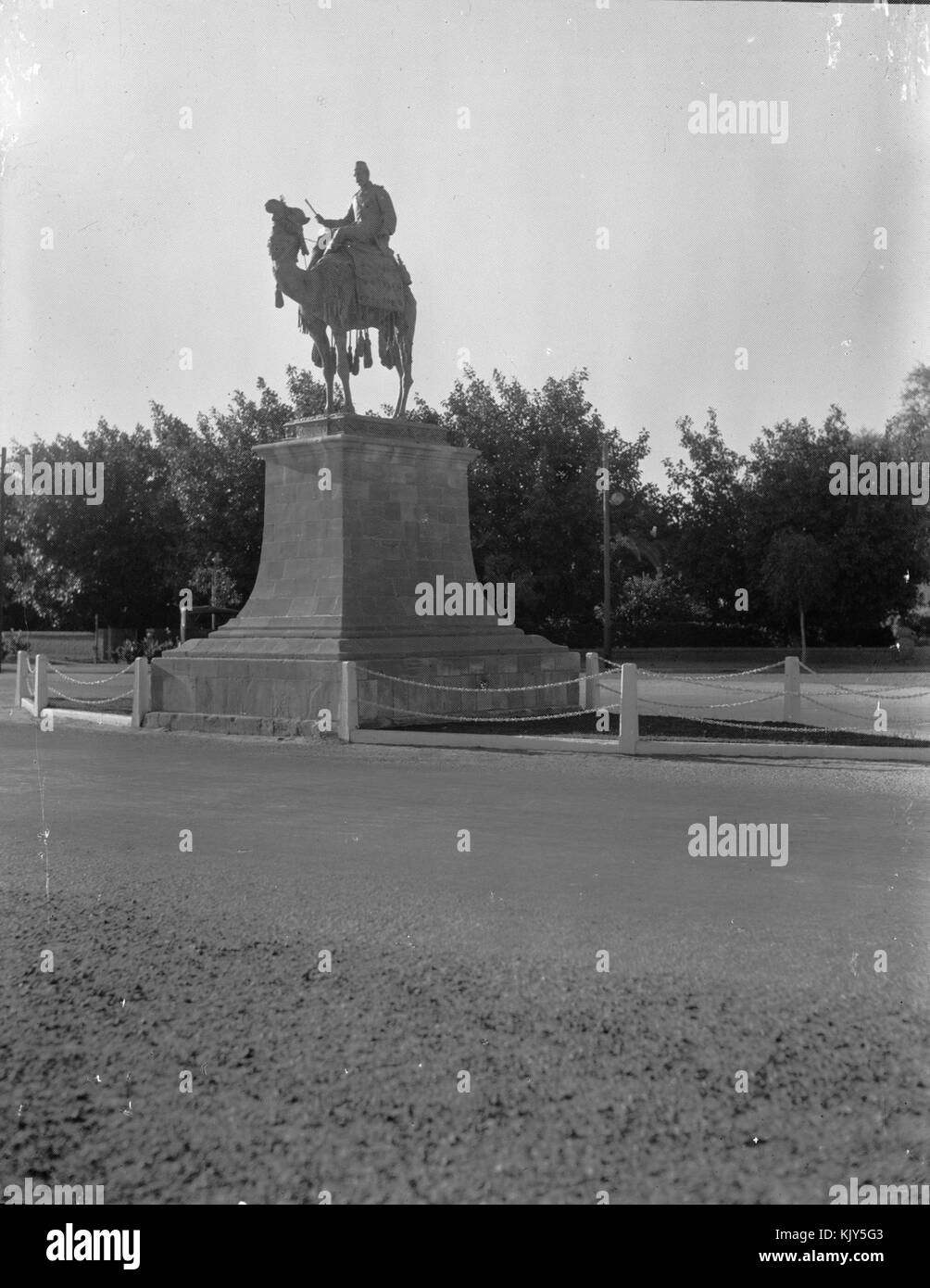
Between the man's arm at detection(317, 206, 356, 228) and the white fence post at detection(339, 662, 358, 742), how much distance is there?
7.29 metres

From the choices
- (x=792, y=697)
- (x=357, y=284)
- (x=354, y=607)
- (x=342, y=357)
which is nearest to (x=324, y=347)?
(x=342, y=357)

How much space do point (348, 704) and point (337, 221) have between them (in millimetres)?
7858

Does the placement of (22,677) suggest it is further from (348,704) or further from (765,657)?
(765,657)

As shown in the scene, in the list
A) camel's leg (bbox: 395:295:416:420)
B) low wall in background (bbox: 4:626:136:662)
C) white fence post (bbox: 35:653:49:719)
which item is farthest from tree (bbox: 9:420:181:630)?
camel's leg (bbox: 395:295:416:420)

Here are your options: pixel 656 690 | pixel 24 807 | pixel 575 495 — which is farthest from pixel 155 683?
pixel 575 495

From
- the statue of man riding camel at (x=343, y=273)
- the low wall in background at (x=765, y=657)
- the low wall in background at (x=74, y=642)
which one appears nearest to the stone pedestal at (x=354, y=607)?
the statue of man riding camel at (x=343, y=273)

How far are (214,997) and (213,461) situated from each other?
4014cm

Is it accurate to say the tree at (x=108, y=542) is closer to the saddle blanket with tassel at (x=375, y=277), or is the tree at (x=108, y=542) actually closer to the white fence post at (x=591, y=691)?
the saddle blanket with tassel at (x=375, y=277)

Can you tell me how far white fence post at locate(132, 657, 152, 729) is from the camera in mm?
18703

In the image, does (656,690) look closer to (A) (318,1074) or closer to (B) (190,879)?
(B) (190,879)

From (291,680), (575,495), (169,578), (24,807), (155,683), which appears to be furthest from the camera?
(169,578)

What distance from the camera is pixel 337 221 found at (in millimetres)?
19484

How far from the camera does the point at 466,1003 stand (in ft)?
16.5

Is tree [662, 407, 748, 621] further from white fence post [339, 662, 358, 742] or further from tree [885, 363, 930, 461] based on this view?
white fence post [339, 662, 358, 742]
